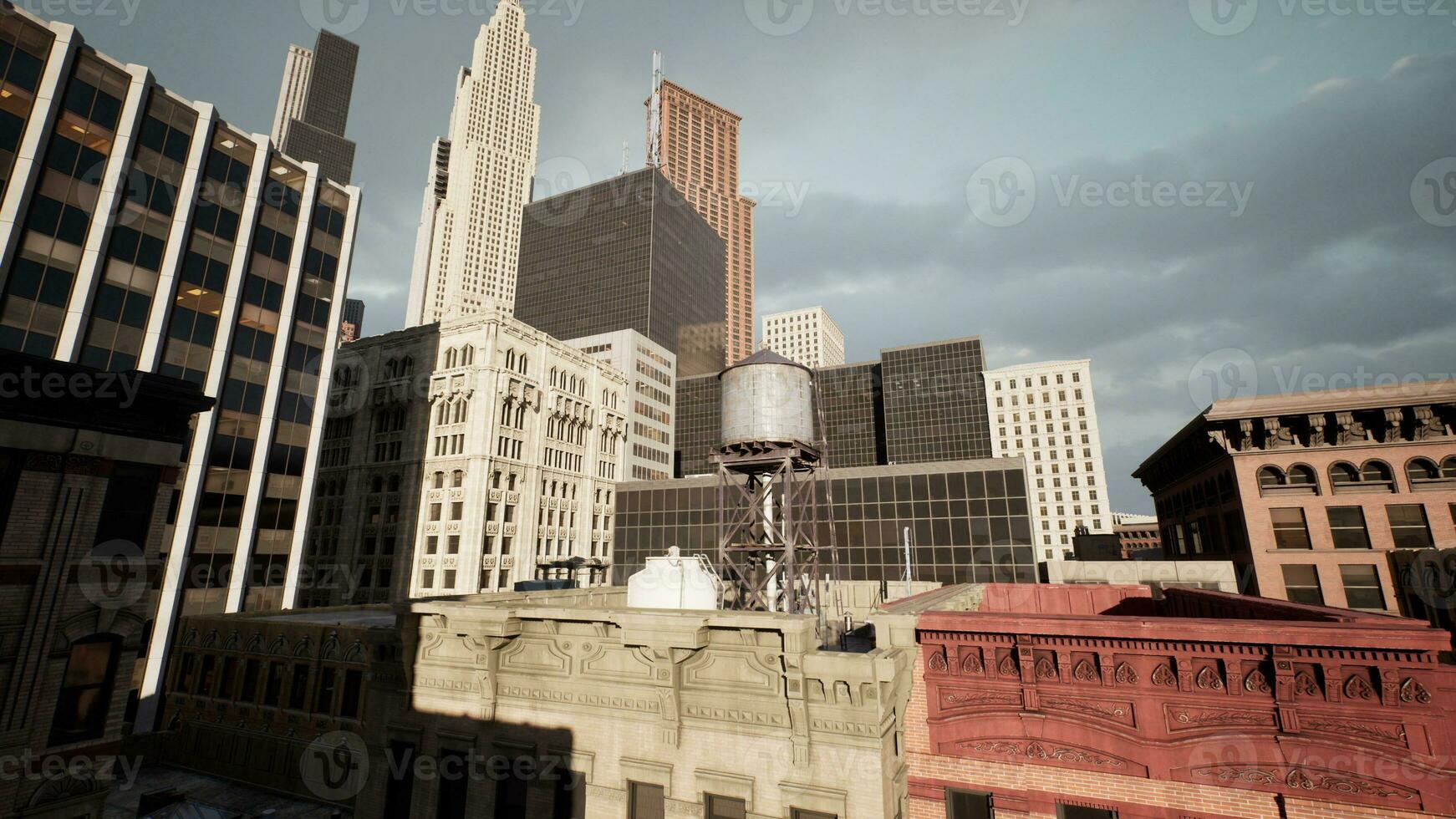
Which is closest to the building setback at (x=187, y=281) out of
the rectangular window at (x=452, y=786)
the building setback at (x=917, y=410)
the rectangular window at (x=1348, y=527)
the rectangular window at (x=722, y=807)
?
the rectangular window at (x=452, y=786)

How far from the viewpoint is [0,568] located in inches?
554

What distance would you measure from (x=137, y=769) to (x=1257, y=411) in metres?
55.1

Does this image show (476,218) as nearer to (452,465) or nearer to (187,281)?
(452,465)

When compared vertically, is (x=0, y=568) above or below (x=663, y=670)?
above

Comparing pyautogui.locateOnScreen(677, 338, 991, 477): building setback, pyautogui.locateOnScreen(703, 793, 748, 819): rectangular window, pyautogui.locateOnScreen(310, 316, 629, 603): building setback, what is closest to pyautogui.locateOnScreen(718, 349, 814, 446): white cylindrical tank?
pyautogui.locateOnScreen(703, 793, 748, 819): rectangular window

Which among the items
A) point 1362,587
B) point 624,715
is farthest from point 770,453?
point 1362,587

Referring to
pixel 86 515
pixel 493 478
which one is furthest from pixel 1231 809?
pixel 493 478

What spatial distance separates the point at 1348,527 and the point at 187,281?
69.6 m

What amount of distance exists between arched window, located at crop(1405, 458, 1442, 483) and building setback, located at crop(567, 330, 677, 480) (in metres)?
74.6

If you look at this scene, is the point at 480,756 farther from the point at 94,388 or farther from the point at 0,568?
the point at 94,388

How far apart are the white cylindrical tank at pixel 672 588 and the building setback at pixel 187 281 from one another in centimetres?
3522

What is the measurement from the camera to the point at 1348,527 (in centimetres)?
3109

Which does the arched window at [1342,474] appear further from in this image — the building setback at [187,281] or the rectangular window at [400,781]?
the building setback at [187,281]

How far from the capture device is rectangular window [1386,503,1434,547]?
29406 millimetres
